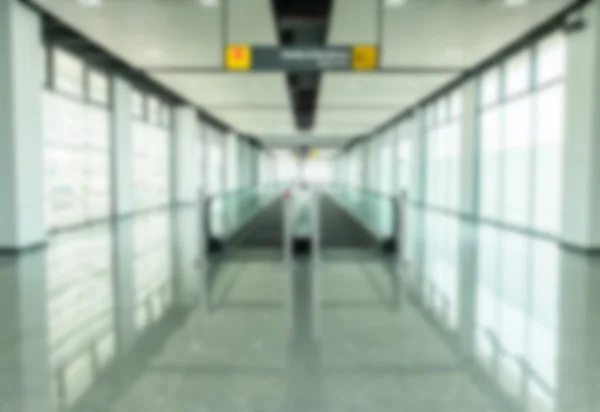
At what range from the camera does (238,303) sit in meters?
5.63

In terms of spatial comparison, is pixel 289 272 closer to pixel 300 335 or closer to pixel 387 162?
pixel 300 335

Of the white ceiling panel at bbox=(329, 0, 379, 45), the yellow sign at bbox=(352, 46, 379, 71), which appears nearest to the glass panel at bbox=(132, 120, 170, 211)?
the white ceiling panel at bbox=(329, 0, 379, 45)

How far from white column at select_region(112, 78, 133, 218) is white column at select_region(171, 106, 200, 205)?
5721mm

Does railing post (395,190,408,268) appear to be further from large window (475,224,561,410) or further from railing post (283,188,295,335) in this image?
railing post (283,188,295,335)

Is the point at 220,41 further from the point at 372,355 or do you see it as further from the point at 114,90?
the point at 372,355

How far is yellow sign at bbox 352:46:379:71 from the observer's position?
→ 7461 mm

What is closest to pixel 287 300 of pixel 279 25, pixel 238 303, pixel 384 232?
pixel 238 303

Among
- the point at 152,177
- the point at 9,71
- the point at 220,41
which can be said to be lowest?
the point at 152,177

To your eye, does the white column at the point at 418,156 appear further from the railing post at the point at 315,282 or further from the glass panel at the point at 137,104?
the railing post at the point at 315,282

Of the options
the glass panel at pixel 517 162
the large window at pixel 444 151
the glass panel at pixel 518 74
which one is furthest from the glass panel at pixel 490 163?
the large window at pixel 444 151

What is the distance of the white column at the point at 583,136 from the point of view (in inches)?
339

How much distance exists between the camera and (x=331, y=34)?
984 cm

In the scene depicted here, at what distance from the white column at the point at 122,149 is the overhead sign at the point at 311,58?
8.95m

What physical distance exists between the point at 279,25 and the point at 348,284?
18.4 ft
